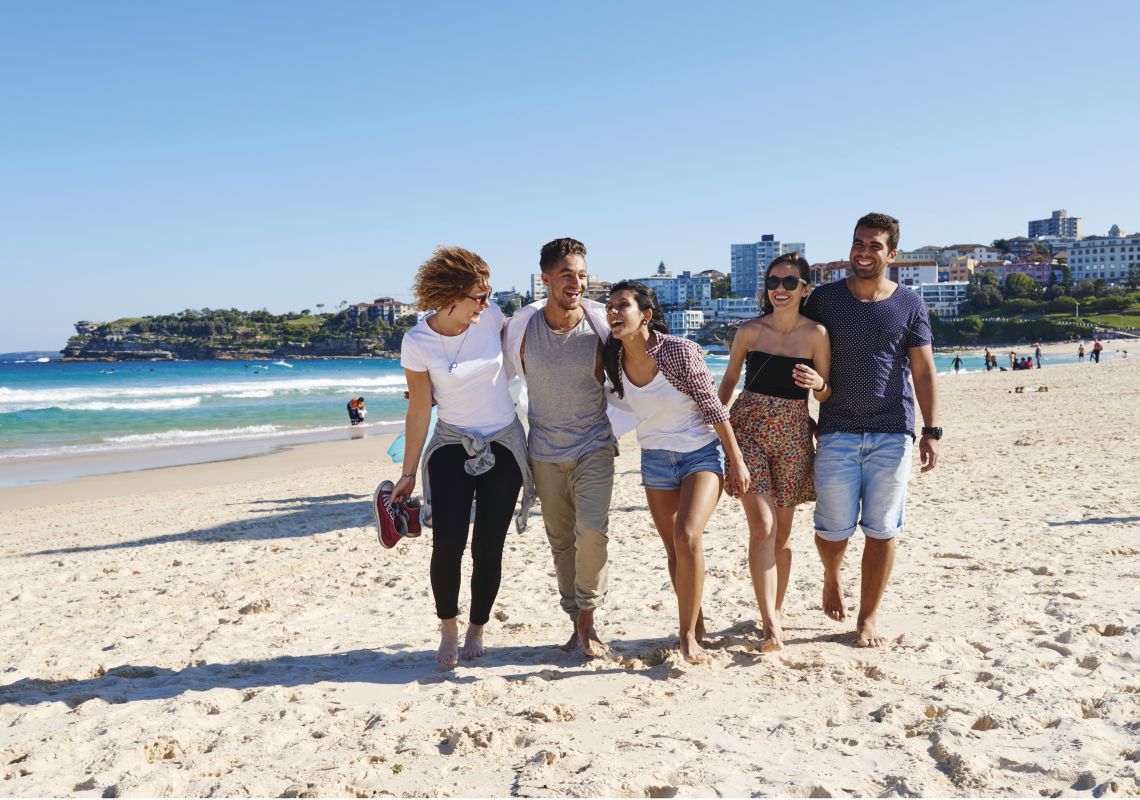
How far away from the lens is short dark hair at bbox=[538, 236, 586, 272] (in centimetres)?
382

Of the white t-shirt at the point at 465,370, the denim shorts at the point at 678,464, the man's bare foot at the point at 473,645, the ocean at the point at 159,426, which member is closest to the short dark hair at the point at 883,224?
the denim shorts at the point at 678,464

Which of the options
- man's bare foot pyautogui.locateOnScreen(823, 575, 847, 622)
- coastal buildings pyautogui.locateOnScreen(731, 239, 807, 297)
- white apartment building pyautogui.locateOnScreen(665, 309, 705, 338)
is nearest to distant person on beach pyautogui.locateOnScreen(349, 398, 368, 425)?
man's bare foot pyautogui.locateOnScreen(823, 575, 847, 622)

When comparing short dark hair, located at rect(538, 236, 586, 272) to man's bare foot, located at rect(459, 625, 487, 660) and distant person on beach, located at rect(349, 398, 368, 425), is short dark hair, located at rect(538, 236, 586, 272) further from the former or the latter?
distant person on beach, located at rect(349, 398, 368, 425)

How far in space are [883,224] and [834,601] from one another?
6.36ft

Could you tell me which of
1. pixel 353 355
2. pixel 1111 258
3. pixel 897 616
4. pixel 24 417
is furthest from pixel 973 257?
pixel 897 616

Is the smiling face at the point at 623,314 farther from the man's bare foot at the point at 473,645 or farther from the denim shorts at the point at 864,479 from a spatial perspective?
the man's bare foot at the point at 473,645

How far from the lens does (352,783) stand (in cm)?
277

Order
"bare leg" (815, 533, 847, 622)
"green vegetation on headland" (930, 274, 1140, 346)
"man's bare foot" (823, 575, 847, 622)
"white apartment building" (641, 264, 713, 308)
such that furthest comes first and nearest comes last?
"white apartment building" (641, 264, 713, 308)
"green vegetation on headland" (930, 274, 1140, 346)
"man's bare foot" (823, 575, 847, 622)
"bare leg" (815, 533, 847, 622)

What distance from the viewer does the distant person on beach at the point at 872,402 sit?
3.91 meters

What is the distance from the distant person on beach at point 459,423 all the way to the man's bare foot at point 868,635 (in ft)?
5.82

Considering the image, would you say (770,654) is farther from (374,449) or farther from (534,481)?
(374,449)

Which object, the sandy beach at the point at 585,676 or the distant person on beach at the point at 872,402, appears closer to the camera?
the sandy beach at the point at 585,676

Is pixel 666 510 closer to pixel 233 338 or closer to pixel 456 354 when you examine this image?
pixel 456 354

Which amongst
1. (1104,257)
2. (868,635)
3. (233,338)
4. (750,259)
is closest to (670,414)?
(868,635)
